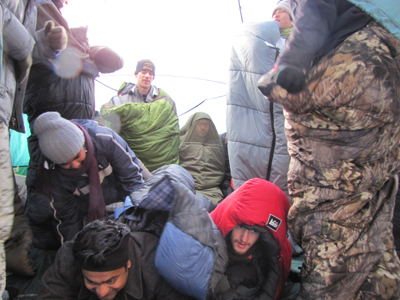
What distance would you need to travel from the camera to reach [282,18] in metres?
1.95

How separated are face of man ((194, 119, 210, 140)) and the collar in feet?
6.15

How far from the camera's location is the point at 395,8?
2.74 feet

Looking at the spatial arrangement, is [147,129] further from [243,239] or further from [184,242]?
[184,242]

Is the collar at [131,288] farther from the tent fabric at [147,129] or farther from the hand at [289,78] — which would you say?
the tent fabric at [147,129]

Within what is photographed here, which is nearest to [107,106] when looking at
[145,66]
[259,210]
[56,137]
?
[145,66]

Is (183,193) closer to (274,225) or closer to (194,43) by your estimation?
(274,225)

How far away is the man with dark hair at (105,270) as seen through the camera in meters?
1.04

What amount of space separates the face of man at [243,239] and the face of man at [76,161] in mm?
860

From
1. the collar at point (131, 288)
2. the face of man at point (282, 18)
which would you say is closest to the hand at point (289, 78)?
the collar at point (131, 288)

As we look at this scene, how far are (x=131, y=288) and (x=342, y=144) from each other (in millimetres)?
867

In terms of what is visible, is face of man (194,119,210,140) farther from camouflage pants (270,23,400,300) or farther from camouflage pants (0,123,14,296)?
camouflage pants (0,123,14,296)

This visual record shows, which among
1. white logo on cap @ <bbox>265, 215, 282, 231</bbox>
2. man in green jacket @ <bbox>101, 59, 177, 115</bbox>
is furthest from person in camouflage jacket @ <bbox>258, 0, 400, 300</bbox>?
man in green jacket @ <bbox>101, 59, 177, 115</bbox>

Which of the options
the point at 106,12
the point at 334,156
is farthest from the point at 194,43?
the point at 334,156

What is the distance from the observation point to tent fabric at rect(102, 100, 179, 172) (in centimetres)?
259
